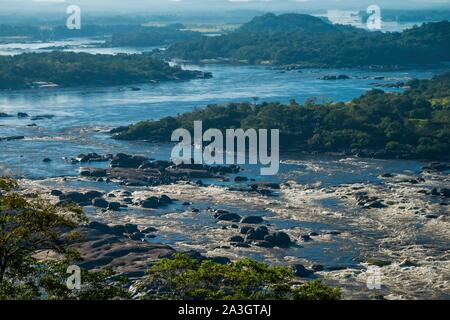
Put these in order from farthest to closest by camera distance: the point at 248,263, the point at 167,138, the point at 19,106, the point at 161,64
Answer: the point at 161,64
the point at 19,106
the point at 167,138
the point at 248,263

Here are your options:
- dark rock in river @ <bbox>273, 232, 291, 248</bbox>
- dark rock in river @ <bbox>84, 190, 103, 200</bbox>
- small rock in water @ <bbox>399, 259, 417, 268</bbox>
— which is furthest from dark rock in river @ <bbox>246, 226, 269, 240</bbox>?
dark rock in river @ <bbox>84, 190, 103, 200</bbox>

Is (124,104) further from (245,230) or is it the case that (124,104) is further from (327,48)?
(327,48)

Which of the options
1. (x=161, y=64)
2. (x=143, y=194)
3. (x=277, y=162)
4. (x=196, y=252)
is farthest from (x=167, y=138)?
(x=161, y=64)

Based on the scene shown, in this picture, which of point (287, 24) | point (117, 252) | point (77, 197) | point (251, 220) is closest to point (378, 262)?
point (251, 220)

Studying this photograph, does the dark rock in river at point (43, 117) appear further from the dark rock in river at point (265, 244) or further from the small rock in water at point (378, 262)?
the small rock in water at point (378, 262)

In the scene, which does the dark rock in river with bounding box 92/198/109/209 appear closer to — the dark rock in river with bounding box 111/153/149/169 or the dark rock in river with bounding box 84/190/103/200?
the dark rock in river with bounding box 84/190/103/200
